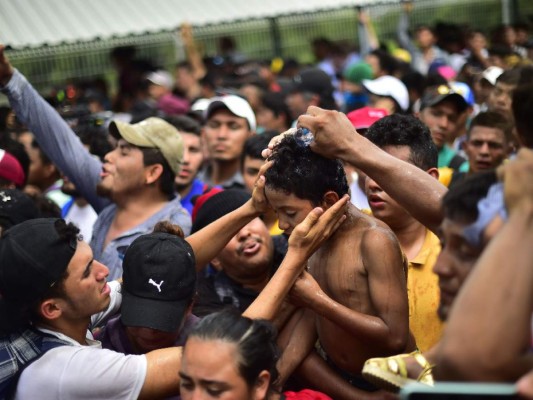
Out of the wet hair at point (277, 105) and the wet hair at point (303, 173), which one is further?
the wet hair at point (277, 105)

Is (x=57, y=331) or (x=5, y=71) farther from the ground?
(x=5, y=71)

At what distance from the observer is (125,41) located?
13461mm

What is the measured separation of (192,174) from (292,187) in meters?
3.09

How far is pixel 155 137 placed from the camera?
5438 millimetres

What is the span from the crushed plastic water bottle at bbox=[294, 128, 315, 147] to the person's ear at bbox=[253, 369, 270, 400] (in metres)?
0.94

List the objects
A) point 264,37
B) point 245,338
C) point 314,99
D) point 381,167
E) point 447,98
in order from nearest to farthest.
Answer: point 245,338
point 381,167
point 447,98
point 314,99
point 264,37

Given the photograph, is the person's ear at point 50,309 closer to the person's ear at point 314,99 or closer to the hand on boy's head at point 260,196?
the hand on boy's head at point 260,196

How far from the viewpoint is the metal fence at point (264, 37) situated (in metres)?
12.6

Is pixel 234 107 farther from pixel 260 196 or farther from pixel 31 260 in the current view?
pixel 31 260

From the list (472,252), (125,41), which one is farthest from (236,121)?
(125,41)

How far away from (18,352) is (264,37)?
1310cm

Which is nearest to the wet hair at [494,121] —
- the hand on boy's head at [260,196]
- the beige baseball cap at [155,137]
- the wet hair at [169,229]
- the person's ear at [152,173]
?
the beige baseball cap at [155,137]

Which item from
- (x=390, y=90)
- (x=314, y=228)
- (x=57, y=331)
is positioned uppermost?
(x=314, y=228)


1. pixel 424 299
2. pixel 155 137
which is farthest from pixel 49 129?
pixel 424 299
